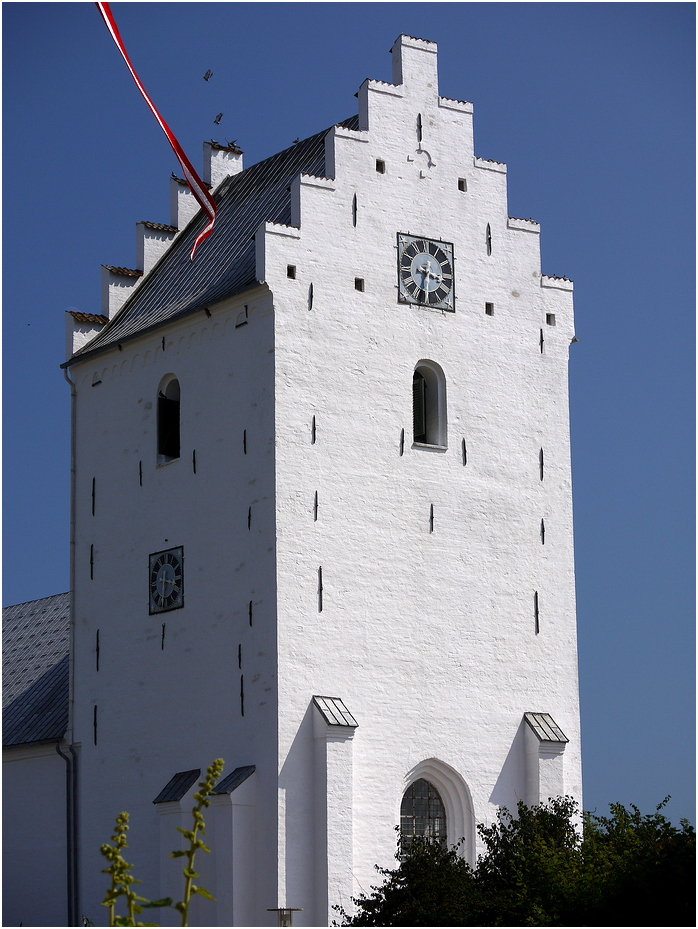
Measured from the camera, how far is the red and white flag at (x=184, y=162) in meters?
28.3

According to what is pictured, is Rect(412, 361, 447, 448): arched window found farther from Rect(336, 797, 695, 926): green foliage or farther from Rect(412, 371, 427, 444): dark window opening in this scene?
Rect(336, 797, 695, 926): green foliage

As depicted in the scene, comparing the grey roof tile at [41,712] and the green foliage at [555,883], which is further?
the grey roof tile at [41,712]

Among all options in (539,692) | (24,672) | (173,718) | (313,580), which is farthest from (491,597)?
(24,672)

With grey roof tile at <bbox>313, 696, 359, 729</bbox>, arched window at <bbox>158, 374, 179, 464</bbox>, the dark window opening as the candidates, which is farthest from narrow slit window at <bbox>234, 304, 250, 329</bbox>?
grey roof tile at <bbox>313, 696, 359, 729</bbox>

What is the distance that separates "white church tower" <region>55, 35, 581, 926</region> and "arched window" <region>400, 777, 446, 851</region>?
9cm

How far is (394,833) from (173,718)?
4636 mm

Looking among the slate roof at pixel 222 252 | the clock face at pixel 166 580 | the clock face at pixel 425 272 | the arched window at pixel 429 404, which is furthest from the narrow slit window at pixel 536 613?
the slate roof at pixel 222 252

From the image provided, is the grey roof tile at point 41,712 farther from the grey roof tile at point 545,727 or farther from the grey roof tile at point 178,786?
the grey roof tile at point 545,727

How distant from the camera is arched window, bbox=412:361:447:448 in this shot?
1117 inches

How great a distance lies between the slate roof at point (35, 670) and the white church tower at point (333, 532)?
2335 mm

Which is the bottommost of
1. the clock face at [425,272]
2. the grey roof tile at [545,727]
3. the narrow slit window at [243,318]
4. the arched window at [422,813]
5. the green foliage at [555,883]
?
the green foliage at [555,883]

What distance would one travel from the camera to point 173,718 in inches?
1078

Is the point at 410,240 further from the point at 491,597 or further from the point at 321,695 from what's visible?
the point at 321,695

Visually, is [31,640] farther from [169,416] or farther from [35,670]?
[169,416]
